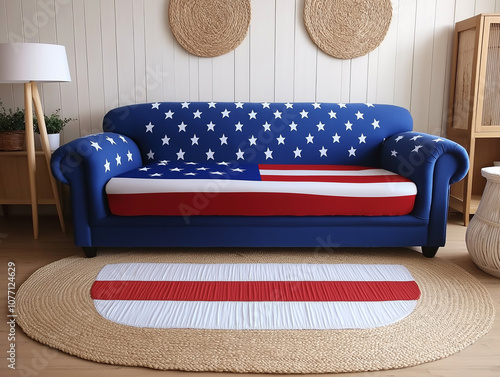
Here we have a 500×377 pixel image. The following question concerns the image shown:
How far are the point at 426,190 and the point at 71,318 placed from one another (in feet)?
5.46

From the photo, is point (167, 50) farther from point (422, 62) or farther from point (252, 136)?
point (422, 62)

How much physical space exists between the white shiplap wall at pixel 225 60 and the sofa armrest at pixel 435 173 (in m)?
Result: 0.93

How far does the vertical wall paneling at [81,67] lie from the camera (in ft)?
9.32

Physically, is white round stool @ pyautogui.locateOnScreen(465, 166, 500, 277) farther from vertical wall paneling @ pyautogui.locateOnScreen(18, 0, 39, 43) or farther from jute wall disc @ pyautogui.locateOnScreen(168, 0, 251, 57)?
vertical wall paneling @ pyautogui.locateOnScreen(18, 0, 39, 43)

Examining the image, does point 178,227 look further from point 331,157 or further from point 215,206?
point 331,157

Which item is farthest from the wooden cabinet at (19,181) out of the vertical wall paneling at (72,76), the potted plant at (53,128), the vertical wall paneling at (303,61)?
the vertical wall paneling at (303,61)

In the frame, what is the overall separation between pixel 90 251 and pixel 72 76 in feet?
4.40

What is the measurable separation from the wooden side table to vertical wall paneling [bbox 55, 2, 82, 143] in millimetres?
344

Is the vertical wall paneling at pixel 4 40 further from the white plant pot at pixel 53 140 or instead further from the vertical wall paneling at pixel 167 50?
the vertical wall paneling at pixel 167 50

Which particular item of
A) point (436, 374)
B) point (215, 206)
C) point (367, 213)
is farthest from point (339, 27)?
point (436, 374)

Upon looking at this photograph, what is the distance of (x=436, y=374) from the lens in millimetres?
1292

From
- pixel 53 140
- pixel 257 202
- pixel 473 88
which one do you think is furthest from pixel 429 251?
pixel 53 140

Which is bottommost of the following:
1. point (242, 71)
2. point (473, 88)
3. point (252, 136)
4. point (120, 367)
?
point (120, 367)

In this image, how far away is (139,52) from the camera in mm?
2891
